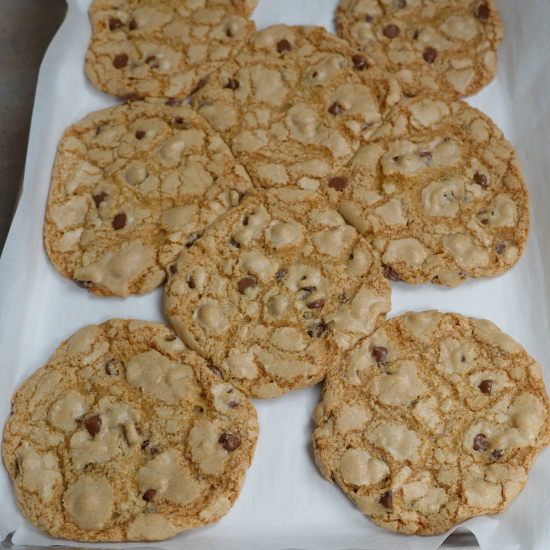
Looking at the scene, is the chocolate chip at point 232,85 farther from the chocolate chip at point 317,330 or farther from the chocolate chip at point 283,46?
the chocolate chip at point 317,330

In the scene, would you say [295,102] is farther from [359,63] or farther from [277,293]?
[277,293]

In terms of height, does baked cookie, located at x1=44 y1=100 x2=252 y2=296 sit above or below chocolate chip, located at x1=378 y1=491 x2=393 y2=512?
above

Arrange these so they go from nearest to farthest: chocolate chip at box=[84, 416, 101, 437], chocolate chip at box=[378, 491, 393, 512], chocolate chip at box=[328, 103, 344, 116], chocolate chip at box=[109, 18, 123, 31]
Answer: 1. chocolate chip at box=[378, 491, 393, 512]
2. chocolate chip at box=[84, 416, 101, 437]
3. chocolate chip at box=[328, 103, 344, 116]
4. chocolate chip at box=[109, 18, 123, 31]

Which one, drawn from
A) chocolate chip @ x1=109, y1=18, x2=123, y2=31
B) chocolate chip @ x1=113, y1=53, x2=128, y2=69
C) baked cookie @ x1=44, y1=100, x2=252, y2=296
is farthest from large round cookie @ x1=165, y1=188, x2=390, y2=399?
chocolate chip @ x1=109, y1=18, x2=123, y2=31

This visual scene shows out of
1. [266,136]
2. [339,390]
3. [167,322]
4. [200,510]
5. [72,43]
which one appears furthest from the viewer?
[72,43]

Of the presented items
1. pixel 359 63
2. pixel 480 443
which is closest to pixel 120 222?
pixel 359 63

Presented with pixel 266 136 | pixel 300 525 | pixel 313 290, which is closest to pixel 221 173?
pixel 266 136

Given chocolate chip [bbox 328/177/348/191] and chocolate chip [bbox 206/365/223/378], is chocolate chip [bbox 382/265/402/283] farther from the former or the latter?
chocolate chip [bbox 206/365/223/378]

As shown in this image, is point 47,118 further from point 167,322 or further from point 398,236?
point 398,236
